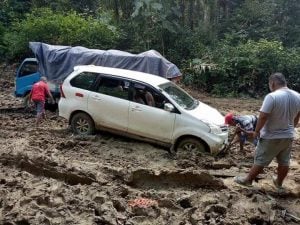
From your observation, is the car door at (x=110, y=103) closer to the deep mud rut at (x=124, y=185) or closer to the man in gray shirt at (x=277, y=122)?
the deep mud rut at (x=124, y=185)

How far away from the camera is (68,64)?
45.8ft

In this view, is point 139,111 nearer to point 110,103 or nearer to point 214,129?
point 110,103

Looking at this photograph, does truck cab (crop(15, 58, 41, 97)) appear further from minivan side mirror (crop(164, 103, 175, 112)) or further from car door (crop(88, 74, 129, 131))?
minivan side mirror (crop(164, 103, 175, 112))

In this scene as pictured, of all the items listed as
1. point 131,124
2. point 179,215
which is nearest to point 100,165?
point 131,124

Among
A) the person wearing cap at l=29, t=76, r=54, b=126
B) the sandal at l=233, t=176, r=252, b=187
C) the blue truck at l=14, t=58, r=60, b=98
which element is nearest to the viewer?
the sandal at l=233, t=176, r=252, b=187

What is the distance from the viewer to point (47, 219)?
549cm

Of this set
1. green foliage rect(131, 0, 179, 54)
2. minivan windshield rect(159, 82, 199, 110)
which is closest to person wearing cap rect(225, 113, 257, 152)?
minivan windshield rect(159, 82, 199, 110)

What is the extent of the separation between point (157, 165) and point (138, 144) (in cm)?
138

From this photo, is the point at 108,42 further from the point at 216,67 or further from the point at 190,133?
the point at 190,133

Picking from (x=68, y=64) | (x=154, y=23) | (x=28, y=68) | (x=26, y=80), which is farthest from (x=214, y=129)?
(x=154, y=23)

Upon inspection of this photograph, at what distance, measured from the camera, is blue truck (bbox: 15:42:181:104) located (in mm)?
13492

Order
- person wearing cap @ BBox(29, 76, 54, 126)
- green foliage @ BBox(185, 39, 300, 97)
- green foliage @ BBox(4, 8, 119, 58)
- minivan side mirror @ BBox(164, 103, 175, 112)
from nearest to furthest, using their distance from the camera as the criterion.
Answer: minivan side mirror @ BBox(164, 103, 175, 112) < person wearing cap @ BBox(29, 76, 54, 126) < green foliage @ BBox(185, 39, 300, 97) < green foliage @ BBox(4, 8, 119, 58)

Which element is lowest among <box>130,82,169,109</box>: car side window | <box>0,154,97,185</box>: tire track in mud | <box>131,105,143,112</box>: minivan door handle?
<box>0,154,97,185</box>: tire track in mud

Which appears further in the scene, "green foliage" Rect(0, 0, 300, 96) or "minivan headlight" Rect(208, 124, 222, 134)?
"green foliage" Rect(0, 0, 300, 96)
